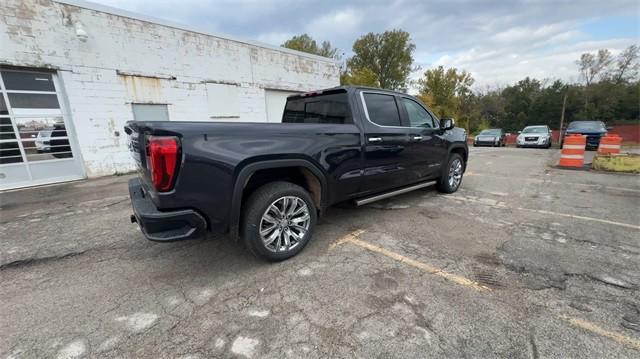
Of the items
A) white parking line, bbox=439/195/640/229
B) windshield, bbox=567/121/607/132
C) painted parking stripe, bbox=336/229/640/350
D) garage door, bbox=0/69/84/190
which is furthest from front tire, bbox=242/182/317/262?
windshield, bbox=567/121/607/132

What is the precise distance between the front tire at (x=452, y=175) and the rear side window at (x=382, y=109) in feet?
5.98

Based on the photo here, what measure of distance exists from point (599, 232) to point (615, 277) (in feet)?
4.29

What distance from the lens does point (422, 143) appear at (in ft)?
14.0

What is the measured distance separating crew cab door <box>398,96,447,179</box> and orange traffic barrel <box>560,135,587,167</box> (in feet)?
20.3

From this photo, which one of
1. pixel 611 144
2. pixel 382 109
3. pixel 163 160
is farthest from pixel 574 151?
pixel 163 160

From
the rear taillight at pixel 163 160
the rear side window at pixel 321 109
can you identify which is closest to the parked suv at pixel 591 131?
the rear side window at pixel 321 109

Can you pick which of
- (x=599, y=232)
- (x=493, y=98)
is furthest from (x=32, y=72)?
(x=493, y=98)

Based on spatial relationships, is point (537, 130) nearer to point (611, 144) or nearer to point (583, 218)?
point (611, 144)

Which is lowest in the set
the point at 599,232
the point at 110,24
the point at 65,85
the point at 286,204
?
the point at 599,232

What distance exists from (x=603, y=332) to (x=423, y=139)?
2.96m

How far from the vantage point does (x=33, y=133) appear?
7.07 meters

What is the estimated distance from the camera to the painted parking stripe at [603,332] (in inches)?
68.4

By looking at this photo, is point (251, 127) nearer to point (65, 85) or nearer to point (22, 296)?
point (22, 296)

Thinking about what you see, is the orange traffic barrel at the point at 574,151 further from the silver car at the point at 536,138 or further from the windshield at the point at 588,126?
the silver car at the point at 536,138
